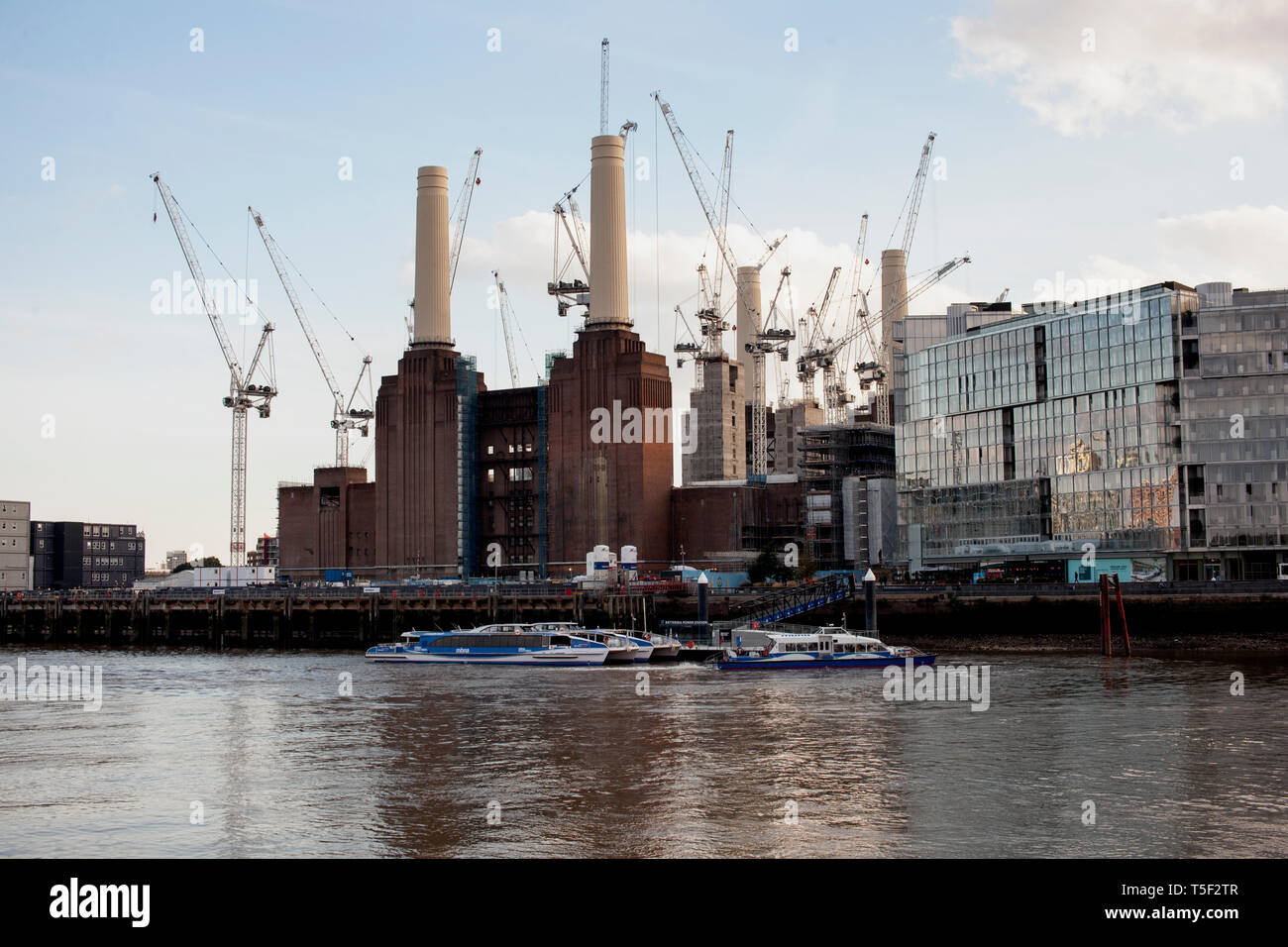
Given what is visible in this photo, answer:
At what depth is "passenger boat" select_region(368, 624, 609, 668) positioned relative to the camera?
262 ft

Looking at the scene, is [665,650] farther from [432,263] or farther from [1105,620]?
[432,263]

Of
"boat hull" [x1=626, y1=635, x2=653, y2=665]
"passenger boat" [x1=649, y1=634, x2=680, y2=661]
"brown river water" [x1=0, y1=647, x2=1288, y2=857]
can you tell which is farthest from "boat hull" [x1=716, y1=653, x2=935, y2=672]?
"passenger boat" [x1=649, y1=634, x2=680, y2=661]

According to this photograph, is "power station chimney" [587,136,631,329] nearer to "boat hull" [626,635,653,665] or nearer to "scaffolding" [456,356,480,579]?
"scaffolding" [456,356,480,579]

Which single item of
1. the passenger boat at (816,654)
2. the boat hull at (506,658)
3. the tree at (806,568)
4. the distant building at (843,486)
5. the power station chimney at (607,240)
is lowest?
the boat hull at (506,658)

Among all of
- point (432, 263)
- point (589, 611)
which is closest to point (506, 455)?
point (432, 263)

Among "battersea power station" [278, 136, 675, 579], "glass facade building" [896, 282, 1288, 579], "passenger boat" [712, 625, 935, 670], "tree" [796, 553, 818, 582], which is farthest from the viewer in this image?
"battersea power station" [278, 136, 675, 579]

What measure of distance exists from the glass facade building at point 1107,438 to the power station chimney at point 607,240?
1446 inches

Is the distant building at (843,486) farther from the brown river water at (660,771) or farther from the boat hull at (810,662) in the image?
the brown river water at (660,771)

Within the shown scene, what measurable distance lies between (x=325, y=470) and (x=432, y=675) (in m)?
115

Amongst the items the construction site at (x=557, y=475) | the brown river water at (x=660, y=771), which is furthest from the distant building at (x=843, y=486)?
the brown river water at (x=660, y=771)

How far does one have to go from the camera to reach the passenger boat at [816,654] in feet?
241

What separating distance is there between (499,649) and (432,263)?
93.8m

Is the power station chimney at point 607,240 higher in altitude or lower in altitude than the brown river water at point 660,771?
higher

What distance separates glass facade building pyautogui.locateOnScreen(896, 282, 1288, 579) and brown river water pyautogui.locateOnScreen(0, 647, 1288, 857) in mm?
51357
